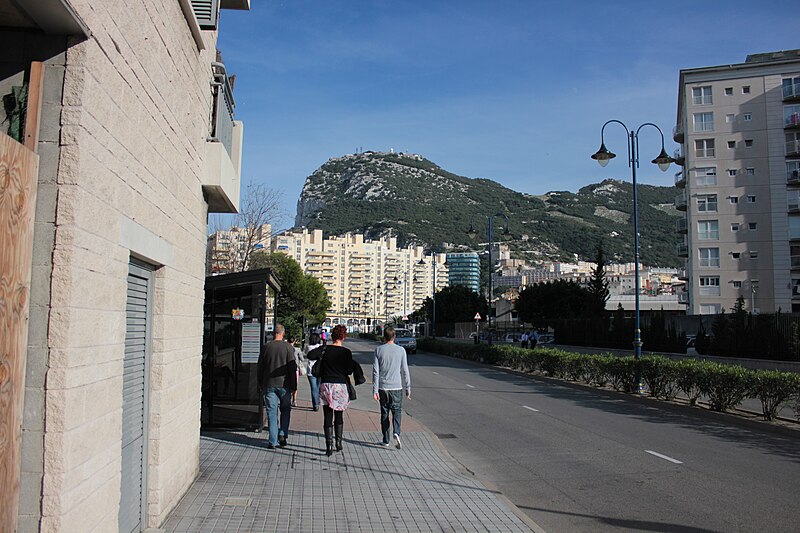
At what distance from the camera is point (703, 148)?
5856cm

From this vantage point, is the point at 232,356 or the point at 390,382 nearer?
the point at 390,382

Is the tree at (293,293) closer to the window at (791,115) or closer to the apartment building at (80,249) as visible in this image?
the apartment building at (80,249)

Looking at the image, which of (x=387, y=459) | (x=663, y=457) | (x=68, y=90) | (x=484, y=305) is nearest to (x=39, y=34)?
(x=68, y=90)

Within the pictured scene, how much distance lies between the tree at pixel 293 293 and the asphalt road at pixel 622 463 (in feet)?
60.6

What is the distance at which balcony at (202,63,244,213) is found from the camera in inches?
317

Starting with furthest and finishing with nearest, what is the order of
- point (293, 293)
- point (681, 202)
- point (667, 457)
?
1. point (681, 202)
2. point (293, 293)
3. point (667, 457)

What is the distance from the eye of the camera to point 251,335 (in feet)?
41.2

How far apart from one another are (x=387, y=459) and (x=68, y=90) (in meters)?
7.65

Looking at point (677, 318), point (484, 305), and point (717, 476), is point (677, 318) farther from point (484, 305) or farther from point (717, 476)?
point (484, 305)

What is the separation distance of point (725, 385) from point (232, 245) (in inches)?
876

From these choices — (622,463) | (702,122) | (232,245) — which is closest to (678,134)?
(702,122)

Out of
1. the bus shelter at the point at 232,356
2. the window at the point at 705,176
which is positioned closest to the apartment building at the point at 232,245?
the bus shelter at the point at 232,356

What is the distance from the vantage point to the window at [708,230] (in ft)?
191

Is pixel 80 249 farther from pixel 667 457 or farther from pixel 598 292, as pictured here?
pixel 598 292
